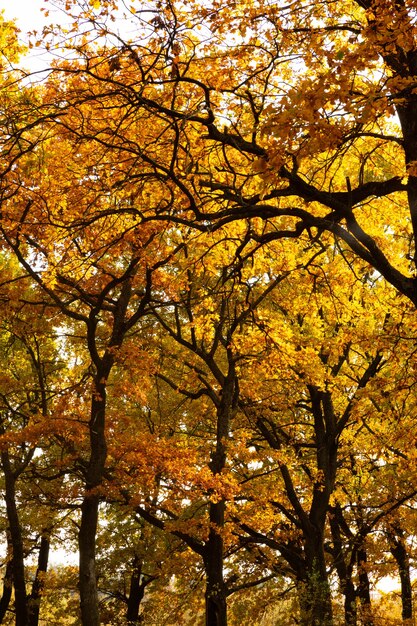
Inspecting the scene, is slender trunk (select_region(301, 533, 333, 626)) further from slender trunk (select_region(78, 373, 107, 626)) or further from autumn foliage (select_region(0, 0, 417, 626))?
slender trunk (select_region(78, 373, 107, 626))

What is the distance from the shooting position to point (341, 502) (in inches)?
768

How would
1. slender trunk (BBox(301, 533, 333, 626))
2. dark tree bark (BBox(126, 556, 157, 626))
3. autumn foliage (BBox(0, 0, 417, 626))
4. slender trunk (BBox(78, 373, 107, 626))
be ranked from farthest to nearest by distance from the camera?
dark tree bark (BBox(126, 556, 157, 626)), slender trunk (BBox(78, 373, 107, 626)), slender trunk (BBox(301, 533, 333, 626)), autumn foliage (BBox(0, 0, 417, 626))

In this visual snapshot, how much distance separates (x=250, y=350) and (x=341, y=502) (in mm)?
7799

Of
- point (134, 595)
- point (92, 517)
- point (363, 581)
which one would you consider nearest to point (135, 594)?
point (134, 595)

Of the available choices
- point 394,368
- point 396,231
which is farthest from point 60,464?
point 396,231

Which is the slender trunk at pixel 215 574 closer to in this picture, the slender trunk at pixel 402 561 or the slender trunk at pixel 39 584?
the slender trunk at pixel 402 561

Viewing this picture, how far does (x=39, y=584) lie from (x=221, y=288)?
15.7 meters

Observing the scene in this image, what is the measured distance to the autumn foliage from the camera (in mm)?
6980

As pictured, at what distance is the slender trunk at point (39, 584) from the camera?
21983 mm

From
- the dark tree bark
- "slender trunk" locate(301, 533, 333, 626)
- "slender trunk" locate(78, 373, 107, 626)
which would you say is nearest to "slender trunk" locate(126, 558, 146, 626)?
the dark tree bark

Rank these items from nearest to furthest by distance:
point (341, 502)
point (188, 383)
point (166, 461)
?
point (166, 461), point (188, 383), point (341, 502)

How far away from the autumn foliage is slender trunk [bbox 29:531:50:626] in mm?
138

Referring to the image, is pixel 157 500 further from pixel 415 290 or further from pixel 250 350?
pixel 415 290

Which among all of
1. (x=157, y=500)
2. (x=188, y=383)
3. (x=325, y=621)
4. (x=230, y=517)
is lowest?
(x=325, y=621)
